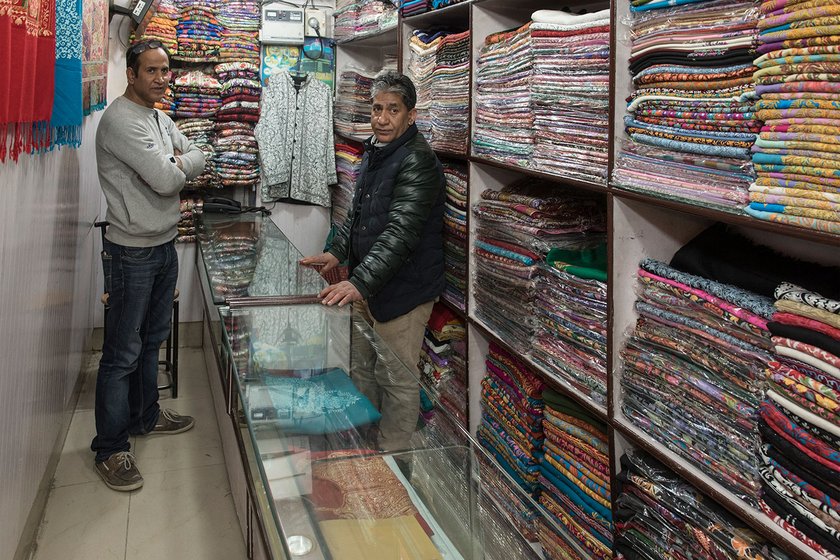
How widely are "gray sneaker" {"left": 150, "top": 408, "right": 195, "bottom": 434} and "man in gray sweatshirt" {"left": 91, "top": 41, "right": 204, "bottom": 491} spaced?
34 centimetres

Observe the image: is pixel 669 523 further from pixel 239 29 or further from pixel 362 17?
pixel 239 29

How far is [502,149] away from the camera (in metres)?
2.66

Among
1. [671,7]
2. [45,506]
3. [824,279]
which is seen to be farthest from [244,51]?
[824,279]

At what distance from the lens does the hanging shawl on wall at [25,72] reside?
1.73m

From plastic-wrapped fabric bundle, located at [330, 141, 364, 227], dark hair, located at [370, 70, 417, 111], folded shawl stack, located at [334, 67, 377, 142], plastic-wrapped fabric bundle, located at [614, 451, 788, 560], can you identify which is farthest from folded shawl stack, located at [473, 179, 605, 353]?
plastic-wrapped fabric bundle, located at [330, 141, 364, 227]

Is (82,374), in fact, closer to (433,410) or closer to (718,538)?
(433,410)

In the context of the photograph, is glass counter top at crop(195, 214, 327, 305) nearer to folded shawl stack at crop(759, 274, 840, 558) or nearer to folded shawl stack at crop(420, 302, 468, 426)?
folded shawl stack at crop(420, 302, 468, 426)

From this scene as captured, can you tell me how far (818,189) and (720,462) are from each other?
66cm

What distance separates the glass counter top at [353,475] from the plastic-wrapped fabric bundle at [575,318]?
0.54 metres

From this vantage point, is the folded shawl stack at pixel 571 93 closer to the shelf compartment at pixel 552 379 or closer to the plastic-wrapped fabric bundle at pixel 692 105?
the plastic-wrapped fabric bundle at pixel 692 105

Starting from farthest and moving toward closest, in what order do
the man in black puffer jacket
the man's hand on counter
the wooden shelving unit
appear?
the man in black puffer jacket
the man's hand on counter
the wooden shelving unit

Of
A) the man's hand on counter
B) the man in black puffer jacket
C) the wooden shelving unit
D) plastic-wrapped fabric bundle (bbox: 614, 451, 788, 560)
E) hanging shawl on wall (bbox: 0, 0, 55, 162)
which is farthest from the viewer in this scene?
the man in black puffer jacket

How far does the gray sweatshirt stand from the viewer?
2.93m

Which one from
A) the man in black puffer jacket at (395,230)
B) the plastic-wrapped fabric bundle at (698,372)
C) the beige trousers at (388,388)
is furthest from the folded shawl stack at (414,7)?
the plastic-wrapped fabric bundle at (698,372)
